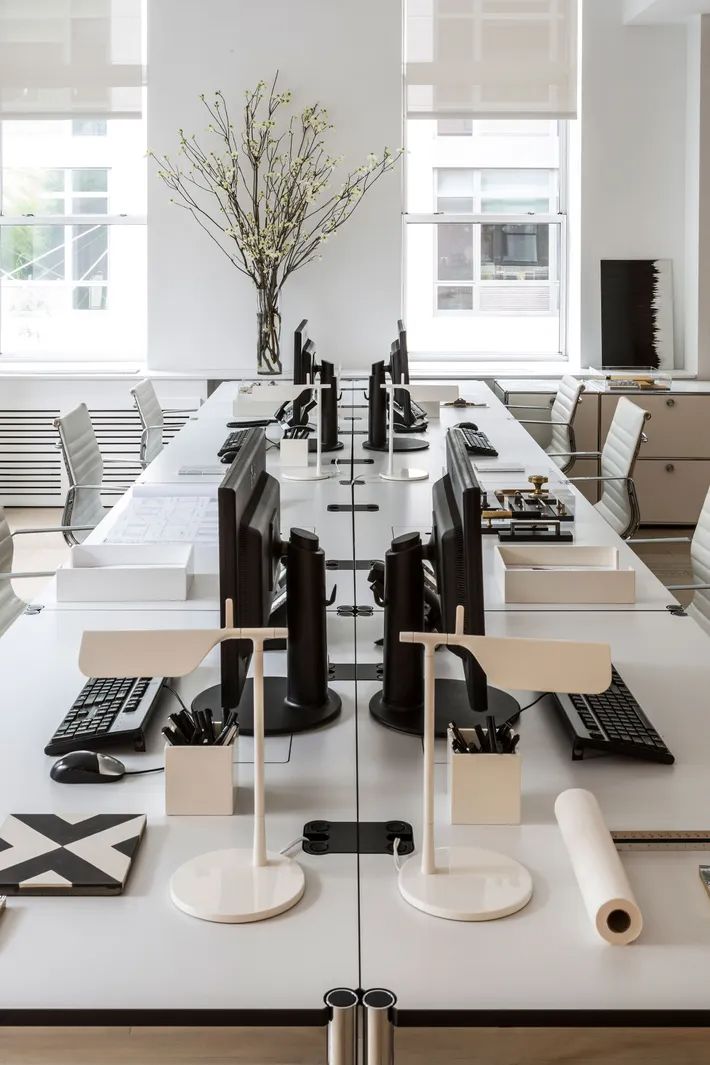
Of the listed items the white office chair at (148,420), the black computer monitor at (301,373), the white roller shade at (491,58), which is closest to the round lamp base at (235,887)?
the black computer monitor at (301,373)

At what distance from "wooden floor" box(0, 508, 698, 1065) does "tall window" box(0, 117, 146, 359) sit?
255 inches

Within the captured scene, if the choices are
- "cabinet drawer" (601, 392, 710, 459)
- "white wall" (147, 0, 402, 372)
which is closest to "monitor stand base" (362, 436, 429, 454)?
"cabinet drawer" (601, 392, 710, 459)

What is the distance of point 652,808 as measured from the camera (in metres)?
1.67

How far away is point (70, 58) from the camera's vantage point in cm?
680

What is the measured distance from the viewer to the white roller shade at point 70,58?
6.75 meters

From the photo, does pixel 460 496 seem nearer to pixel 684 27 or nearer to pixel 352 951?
pixel 352 951

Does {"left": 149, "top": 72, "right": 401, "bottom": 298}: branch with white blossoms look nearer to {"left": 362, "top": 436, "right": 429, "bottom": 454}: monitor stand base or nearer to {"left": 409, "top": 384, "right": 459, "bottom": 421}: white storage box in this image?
{"left": 362, "top": 436, "right": 429, "bottom": 454}: monitor stand base

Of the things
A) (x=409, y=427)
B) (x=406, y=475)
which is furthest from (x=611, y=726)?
(x=409, y=427)

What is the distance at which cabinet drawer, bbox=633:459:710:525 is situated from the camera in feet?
20.0

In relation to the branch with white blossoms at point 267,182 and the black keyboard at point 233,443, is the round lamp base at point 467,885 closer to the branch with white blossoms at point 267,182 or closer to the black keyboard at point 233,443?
the black keyboard at point 233,443

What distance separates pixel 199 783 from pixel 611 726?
0.68 metres

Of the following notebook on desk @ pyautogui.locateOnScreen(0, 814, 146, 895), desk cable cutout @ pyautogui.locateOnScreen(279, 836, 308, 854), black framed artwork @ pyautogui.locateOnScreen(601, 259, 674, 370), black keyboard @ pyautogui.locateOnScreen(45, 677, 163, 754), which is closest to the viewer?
notebook on desk @ pyautogui.locateOnScreen(0, 814, 146, 895)

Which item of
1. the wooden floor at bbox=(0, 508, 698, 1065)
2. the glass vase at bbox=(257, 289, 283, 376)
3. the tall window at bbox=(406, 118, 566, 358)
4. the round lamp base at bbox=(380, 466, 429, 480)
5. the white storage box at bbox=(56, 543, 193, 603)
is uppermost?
the tall window at bbox=(406, 118, 566, 358)

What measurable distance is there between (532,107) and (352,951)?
637 centimetres
